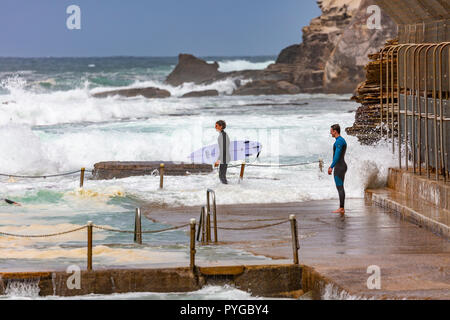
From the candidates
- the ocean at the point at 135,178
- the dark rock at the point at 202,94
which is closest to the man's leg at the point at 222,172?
the ocean at the point at 135,178

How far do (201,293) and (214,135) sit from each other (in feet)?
94.5

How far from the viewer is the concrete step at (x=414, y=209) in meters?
Result: 12.6

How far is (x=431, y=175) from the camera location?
1513cm

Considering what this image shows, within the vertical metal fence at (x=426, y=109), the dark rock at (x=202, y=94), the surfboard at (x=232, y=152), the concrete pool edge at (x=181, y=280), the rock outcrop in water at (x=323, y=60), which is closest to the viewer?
the concrete pool edge at (x=181, y=280)

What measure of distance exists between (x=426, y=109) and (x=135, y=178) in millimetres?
9219

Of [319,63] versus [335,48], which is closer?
A: [335,48]

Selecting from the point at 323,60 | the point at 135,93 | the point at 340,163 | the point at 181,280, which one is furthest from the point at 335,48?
the point at 181,280

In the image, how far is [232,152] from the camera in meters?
27.2

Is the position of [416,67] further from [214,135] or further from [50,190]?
[214,135]

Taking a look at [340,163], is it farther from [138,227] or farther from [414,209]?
[138,227]

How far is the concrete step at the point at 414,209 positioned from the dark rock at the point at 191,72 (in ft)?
261

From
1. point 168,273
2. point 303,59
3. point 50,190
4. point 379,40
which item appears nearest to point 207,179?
point 50,190

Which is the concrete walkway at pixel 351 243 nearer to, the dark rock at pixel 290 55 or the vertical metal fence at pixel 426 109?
the vertical metal fence at pixel 426 109

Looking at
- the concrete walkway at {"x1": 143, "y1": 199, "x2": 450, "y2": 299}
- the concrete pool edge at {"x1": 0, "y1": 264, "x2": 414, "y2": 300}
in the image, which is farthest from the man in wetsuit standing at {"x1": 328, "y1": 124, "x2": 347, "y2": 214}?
the concrete pool edge at {"x1": 0, "y1": 264, "x2": 414, "y2": 300}
